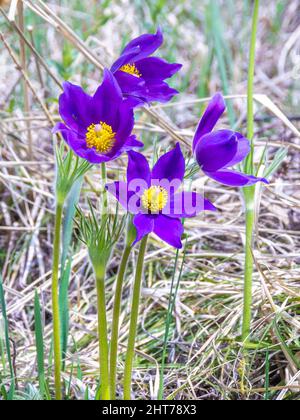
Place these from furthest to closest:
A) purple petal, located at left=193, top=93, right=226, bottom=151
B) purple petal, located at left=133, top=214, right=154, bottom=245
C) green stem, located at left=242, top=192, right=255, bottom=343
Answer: green stem, located at left=242, top=192, right=255, bottom=343, purple petal, located at left=193, top=93, right=226, bottom=151, purple petal, located at left=133, top=214, right=154, bottom=245

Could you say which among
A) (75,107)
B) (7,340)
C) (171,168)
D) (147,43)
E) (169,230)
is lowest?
(7,340)

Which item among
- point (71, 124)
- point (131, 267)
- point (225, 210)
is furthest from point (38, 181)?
point (71, 124)

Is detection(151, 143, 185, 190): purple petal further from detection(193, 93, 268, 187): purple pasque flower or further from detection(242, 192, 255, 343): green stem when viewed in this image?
detection(242, 192, 255, 343): green stem

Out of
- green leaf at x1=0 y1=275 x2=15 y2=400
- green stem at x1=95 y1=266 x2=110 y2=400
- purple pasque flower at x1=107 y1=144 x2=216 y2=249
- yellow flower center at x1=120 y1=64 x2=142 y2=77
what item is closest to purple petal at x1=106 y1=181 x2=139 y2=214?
purple pasque flower at x1=107 y1=144 x2=216 y2=249

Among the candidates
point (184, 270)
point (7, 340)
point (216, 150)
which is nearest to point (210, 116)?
point (216, 150)

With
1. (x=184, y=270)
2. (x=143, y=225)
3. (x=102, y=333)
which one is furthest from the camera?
(x=184, y=270)

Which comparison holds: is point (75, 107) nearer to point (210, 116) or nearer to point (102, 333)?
point (210, 116)

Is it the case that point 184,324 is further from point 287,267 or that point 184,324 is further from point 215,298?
point 287,267
